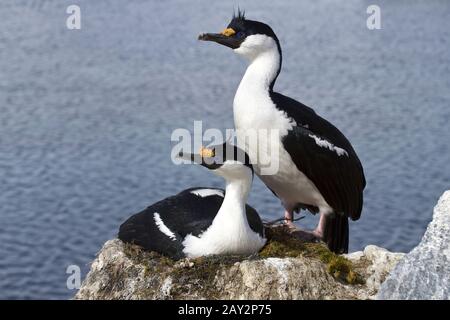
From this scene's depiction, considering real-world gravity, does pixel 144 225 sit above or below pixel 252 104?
below

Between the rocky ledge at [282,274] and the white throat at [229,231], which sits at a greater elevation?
the white throat at [229,231]

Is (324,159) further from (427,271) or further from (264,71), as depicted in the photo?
(427,271)

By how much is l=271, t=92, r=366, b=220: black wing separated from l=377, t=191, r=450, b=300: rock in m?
1.72

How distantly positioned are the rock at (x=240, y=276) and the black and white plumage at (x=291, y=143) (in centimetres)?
103

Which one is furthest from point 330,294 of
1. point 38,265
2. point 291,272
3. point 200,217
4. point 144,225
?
point 38,265

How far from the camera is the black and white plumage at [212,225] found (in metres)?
7.57

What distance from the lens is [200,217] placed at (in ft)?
26.1

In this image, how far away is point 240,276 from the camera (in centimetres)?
735

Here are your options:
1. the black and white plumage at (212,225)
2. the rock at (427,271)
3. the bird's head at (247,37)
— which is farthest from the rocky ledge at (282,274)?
the bird's head at (247,37)

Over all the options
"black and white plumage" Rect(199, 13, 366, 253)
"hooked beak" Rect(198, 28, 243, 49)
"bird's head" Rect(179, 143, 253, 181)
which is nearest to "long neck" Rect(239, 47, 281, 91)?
"black and white plumage" Rect(199, 13, 366, 253)

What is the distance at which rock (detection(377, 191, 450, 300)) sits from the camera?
22.6 ft

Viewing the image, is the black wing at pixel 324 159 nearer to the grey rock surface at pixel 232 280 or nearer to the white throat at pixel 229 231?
the white throat at pixel 229 231

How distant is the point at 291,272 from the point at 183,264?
98cm
